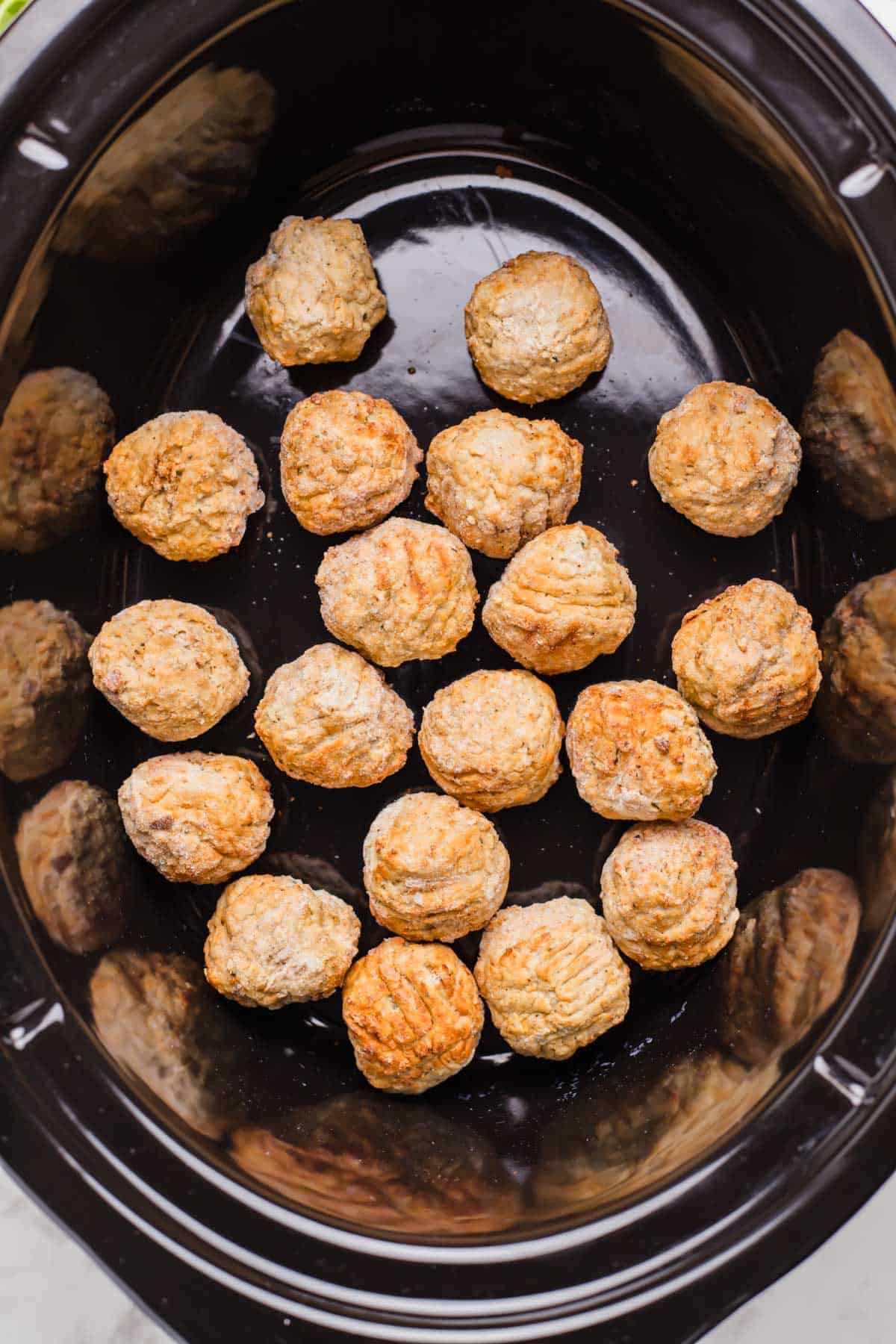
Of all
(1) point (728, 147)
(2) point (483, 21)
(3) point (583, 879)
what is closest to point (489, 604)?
(3) point (583, 879)

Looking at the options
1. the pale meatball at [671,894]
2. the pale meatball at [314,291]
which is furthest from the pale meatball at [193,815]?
the pale meatball at [314,291]

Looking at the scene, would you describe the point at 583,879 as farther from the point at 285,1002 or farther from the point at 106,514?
the point at 106,514

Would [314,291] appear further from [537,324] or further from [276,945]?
[276,945]

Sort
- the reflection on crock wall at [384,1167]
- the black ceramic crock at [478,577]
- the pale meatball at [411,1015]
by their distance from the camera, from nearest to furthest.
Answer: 1. the black ceramic crock at [478,577]
2. the reflection on crock wall at [384,1167]
3. the pale meatball at [411,1015]

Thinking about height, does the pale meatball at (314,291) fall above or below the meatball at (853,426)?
above

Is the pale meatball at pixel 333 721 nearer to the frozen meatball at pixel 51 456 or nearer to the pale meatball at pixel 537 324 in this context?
the frozen meatball at pixel 51 456

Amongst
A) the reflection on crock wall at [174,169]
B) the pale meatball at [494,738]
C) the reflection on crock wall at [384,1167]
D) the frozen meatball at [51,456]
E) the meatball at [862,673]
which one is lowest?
the reflection on crock wall at [384,1167]

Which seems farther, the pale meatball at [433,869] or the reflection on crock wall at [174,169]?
the pale meatball at [433,869]
